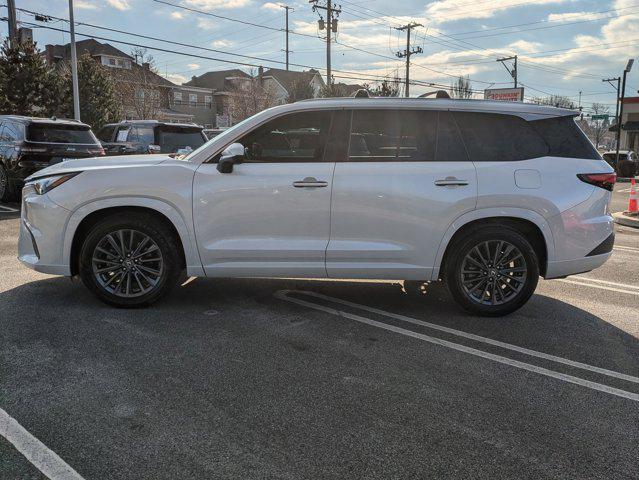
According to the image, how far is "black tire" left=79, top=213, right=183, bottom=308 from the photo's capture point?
4785 mm

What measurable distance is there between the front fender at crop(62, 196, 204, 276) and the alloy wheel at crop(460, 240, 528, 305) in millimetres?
2433

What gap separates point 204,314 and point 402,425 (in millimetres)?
2401

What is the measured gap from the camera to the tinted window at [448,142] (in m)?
4.79

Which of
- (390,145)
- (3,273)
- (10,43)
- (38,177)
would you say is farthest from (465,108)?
(10,43)

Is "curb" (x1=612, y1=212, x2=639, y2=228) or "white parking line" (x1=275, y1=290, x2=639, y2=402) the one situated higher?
"curb" (x1=612, y1=212, x2=639, y2=228)

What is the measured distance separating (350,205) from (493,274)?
1451 millimetres

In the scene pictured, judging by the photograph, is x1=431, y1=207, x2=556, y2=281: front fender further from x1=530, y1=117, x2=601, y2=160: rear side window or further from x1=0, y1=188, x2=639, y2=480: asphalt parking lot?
x1=0, y1=188, x2=639, y2=480: asphalt parking lot

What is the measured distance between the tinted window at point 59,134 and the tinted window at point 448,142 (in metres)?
9.28

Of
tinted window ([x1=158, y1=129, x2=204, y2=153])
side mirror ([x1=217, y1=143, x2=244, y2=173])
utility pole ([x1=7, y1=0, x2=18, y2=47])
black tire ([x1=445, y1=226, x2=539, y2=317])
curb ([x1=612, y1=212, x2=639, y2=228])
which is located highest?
utility pole ([x1=7, y1=0, x2=18, y2=47])

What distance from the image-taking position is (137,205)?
474cm

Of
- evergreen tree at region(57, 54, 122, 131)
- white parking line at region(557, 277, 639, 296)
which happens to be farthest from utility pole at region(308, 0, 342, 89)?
white parking line at region(557, 277, 639, 296)

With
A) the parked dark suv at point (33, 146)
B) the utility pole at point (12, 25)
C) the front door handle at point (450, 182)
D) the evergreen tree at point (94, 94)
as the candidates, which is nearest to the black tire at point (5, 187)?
the parked dark suv at point (33, 146)

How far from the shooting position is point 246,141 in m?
4.85

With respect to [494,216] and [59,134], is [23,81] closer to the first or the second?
[59,134]
